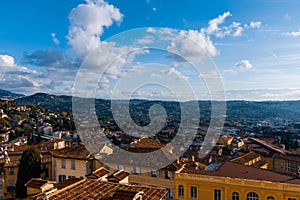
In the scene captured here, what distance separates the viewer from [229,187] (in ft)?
60.2

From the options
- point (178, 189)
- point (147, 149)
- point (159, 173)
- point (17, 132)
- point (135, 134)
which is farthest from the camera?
point (17, 132)

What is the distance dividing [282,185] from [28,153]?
710 inches

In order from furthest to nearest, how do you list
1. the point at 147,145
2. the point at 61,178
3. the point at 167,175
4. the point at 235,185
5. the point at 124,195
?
A: the point at 147,145, the point at 61,178, the point at 167,175, the point at 235,185, the point at 124,195

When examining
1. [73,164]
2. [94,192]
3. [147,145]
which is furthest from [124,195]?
[147,145]

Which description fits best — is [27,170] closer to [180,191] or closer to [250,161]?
[180,191]

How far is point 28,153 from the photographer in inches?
888

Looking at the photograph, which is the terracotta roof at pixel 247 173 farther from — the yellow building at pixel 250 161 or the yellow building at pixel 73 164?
the yellow building at pixel 250 161

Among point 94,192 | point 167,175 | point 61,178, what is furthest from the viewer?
point 61,178

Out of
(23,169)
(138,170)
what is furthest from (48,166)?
(138,170)

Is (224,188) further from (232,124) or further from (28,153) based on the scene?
(232,124)

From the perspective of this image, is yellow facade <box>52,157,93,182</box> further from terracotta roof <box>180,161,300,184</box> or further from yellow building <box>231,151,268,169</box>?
yellow building <box>231,151,268,169</box>

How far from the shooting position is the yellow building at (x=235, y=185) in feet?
56.1

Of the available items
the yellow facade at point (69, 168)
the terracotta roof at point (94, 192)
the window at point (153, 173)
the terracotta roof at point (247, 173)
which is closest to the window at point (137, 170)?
the window at point (153, 173)

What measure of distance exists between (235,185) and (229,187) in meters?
0.42
